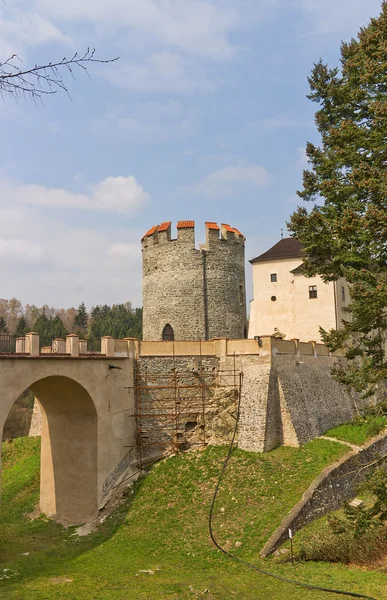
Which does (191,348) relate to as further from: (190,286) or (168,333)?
(190,286)

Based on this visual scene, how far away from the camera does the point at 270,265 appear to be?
3391 cm

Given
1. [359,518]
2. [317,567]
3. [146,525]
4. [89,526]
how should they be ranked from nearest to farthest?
[359,518] < [317,567] < [146,525] < [89,526]

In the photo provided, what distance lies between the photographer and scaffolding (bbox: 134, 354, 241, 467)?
71.2 ft

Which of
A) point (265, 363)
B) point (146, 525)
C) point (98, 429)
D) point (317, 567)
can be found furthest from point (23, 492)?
point (317, 567)

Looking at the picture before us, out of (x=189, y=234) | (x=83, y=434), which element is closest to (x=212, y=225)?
(x=189, y=234)

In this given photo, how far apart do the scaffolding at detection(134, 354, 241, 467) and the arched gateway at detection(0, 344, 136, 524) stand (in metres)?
0.55

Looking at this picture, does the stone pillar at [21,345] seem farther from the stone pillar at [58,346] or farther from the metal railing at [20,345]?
the stone pillar at [58,346]

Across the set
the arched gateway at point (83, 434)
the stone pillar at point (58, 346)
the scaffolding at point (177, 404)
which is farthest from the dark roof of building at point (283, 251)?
the stone pillar at point (58, 346)

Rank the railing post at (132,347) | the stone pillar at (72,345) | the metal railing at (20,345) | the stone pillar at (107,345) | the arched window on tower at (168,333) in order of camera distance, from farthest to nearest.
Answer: the arched window on tower at (168,333) → the railing post at (132,347) → the stone pillar at (107,345) → the stone pillar at (72,345) → the metal railing at (20,345)

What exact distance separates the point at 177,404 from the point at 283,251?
1586cm

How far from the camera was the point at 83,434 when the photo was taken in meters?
20.8

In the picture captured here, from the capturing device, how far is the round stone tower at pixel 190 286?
28.2 metres

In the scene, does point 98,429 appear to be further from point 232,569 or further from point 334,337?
point 334,337

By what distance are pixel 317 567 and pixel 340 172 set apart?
11388 millimetres
